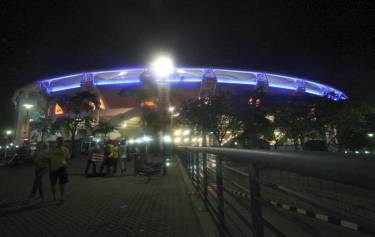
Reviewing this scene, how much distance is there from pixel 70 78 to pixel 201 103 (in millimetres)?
48465

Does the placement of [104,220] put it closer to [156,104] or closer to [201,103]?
[156,104]

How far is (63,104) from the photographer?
39.4m

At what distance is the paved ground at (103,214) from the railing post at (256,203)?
10.0 ft

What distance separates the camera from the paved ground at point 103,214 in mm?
5801

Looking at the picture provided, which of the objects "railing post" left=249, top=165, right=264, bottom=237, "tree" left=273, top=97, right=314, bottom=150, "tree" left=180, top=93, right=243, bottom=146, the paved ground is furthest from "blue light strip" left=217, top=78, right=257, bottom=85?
"railing post" left=249, top=165, right=264, bottom=237

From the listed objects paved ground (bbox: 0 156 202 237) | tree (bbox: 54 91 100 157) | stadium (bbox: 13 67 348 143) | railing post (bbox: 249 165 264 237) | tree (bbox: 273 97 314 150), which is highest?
stadium (bbox: 13 67 348 143)

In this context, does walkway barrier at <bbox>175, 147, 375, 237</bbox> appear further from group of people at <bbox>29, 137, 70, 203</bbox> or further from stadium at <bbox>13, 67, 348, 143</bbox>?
stadium at <bbox>13, 67, 348, 143</bbox>

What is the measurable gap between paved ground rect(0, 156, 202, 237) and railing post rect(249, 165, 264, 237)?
305 cm

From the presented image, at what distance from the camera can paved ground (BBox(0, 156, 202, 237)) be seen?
5.80 meters

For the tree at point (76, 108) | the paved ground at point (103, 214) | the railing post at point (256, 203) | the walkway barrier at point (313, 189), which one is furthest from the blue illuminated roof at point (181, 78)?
the walkway barrier at point (313, 189)

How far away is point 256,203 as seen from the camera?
9.18 feet

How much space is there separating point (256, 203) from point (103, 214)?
5.16 meters

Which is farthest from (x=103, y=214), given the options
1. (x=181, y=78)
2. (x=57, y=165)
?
(x=181, y=78)

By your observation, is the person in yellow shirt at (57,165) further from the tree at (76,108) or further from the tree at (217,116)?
the tree at (76,108)
